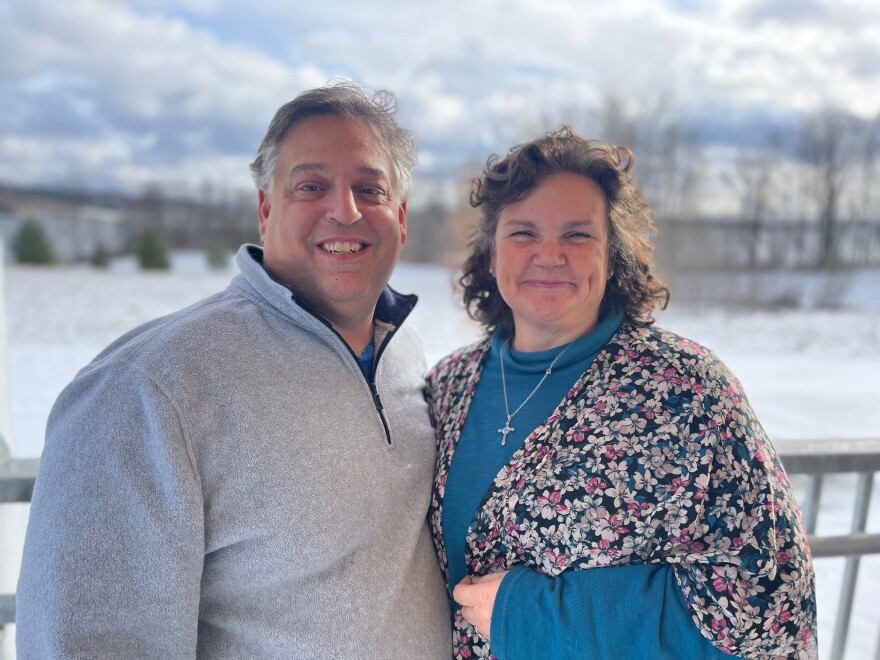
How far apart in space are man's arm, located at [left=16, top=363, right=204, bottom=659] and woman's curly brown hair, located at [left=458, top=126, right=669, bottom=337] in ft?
2.46

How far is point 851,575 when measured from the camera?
1.60 meters

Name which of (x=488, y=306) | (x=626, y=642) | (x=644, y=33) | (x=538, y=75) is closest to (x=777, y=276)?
(x=644, y=33)

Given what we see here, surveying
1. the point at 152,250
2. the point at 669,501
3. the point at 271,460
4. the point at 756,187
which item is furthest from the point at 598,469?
the point at 756,187

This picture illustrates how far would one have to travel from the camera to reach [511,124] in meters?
5.61

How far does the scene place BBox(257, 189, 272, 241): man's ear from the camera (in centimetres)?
129

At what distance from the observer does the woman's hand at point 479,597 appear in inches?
44.1

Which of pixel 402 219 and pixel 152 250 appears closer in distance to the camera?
pixel 402 219

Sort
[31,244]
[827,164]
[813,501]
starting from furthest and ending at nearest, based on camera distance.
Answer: [827,164]
[31,244]
[813,501]

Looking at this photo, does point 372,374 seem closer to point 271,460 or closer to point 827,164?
point 271,460

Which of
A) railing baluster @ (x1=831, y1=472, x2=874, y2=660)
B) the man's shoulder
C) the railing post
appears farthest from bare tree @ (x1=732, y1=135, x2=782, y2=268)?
the railing post

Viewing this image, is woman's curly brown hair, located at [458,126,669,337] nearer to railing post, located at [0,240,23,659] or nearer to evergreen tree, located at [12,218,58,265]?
railing post, located at [0,240,23,659]

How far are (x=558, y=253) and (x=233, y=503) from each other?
724mm

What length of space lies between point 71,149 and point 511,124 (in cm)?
341

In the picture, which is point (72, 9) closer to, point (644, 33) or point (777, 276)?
point (644, 33)
